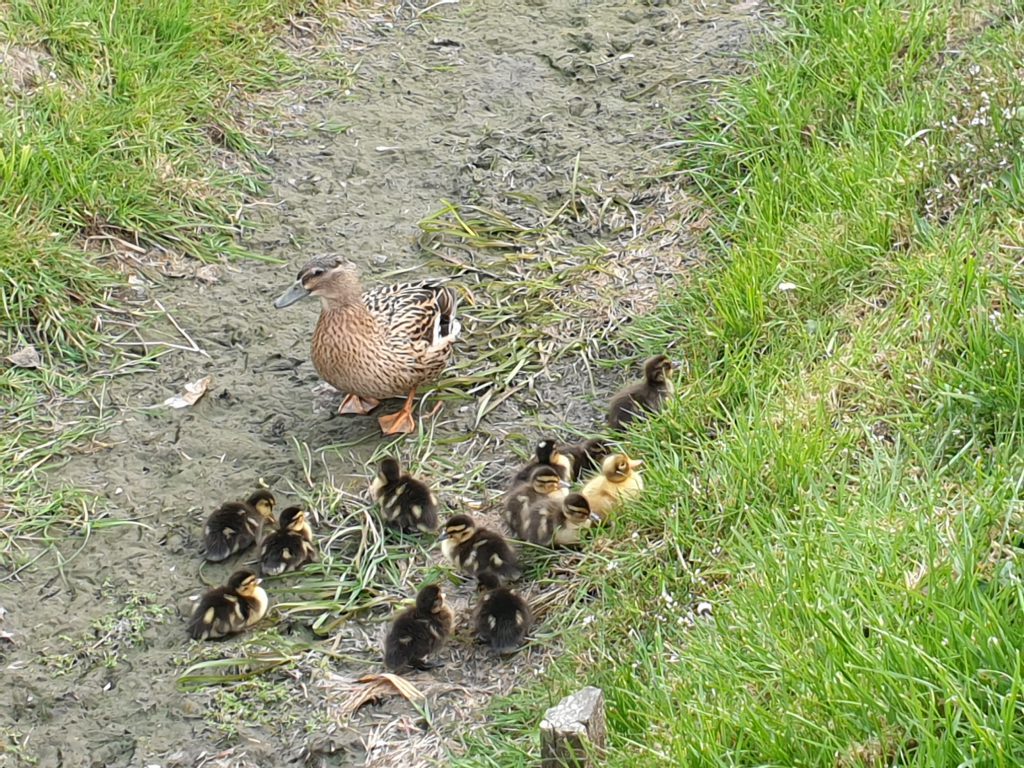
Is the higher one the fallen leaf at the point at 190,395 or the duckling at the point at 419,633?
the duckling at the point at 419,633

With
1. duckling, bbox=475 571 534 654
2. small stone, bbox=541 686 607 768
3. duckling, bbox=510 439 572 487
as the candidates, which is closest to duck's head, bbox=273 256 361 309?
duckling, bbox=510 439 572 487

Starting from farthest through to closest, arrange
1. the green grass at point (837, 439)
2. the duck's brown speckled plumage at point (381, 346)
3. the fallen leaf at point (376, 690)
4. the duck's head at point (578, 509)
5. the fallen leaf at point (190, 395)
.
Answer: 1. the fallen leaf at point (190, 395)
2. the duck's brown speckled plumage at point (381, 346)
3. the duck's head at point (578, 509)
4. the fallen leaf at point (376, 690)
5. the green grass at point (837, 439)

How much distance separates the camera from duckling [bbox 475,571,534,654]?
3.90m

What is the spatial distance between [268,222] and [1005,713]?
4586mm

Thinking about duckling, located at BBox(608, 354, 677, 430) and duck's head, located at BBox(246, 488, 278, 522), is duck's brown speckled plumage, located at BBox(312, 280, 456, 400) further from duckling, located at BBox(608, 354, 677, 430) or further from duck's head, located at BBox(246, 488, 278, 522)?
duckling, located at BBox(608, 354, 677, 430)

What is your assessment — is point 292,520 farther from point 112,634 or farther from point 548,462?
point 548,462

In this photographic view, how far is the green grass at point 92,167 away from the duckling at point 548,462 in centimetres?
159

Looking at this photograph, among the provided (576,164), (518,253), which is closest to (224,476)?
(518,253)

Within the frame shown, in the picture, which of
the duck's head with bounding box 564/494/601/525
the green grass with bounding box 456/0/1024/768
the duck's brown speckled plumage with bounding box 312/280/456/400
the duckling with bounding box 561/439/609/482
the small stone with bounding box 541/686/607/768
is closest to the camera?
the green grass with bounding box 456/0/1024/768

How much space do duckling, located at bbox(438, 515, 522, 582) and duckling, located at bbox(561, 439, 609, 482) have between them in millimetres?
412

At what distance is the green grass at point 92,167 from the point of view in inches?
201

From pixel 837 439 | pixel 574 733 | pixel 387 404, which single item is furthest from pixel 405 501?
pixel 574 733

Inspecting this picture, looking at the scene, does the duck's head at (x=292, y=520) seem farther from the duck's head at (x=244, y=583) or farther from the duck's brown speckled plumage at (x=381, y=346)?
the duck's brown speckled plumage at (x=381, y=346)

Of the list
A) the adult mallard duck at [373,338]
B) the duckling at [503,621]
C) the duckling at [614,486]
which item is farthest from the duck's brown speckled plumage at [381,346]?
the duckling at [503,621]
